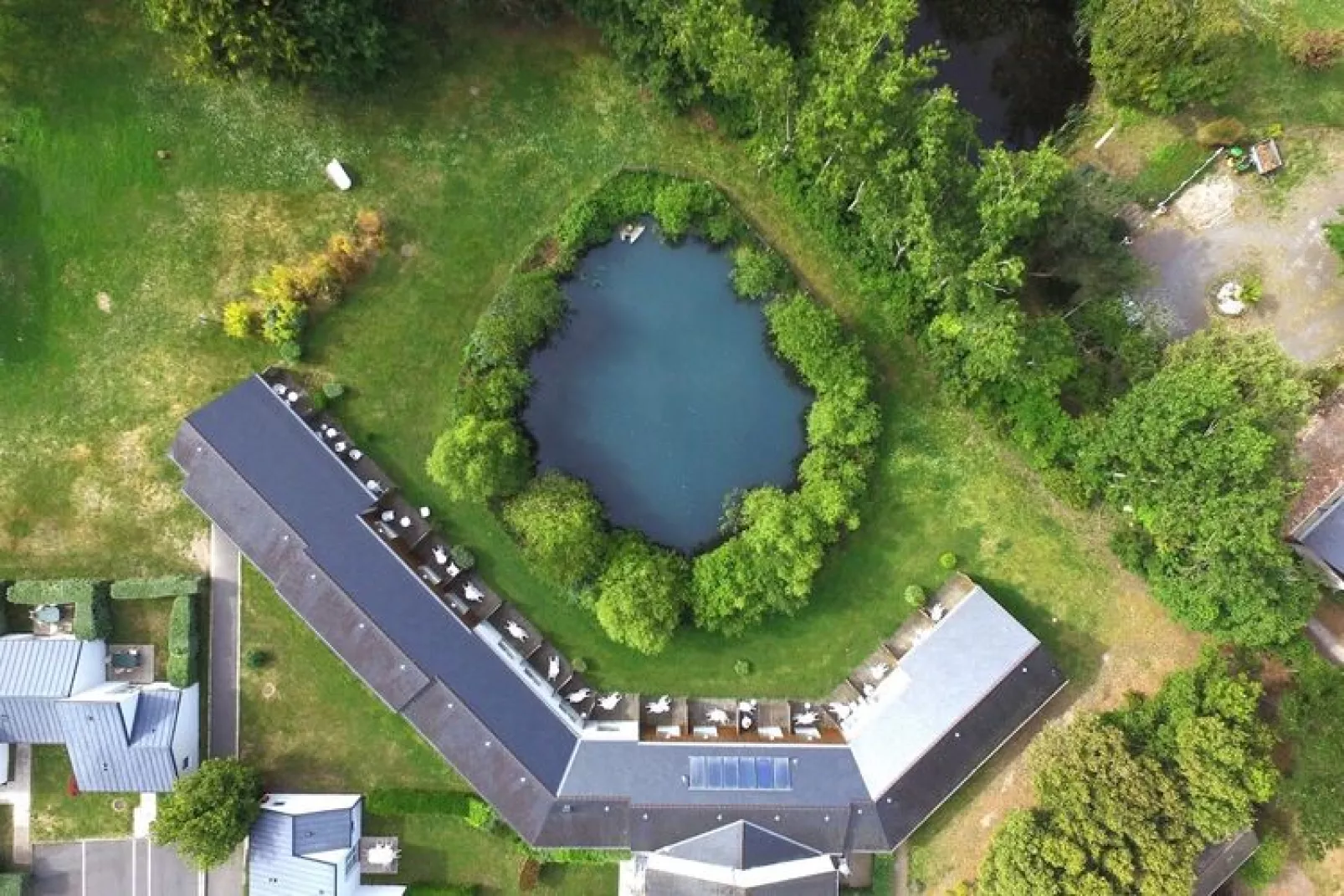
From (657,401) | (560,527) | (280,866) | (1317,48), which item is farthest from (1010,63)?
(280,866)

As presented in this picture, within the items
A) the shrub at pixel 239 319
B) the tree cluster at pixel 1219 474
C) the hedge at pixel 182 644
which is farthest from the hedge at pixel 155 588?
the tree cluster at pixel 1219 474

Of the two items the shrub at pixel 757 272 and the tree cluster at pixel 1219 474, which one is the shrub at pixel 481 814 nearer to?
the shrub at pixel 757 272

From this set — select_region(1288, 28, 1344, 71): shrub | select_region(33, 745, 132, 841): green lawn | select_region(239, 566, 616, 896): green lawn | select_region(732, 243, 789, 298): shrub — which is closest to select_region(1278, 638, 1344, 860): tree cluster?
select_region(1288, 28, 1344, 71): shrub

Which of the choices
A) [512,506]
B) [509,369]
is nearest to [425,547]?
[512,506]

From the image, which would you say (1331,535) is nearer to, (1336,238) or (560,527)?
(1336,238)

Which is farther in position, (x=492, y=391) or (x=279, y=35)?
(x=492, y=391)

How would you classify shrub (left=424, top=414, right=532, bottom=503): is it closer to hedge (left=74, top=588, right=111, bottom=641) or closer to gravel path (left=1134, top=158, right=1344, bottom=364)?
hedge (left=74, top=588, right=111, bottom=641)
